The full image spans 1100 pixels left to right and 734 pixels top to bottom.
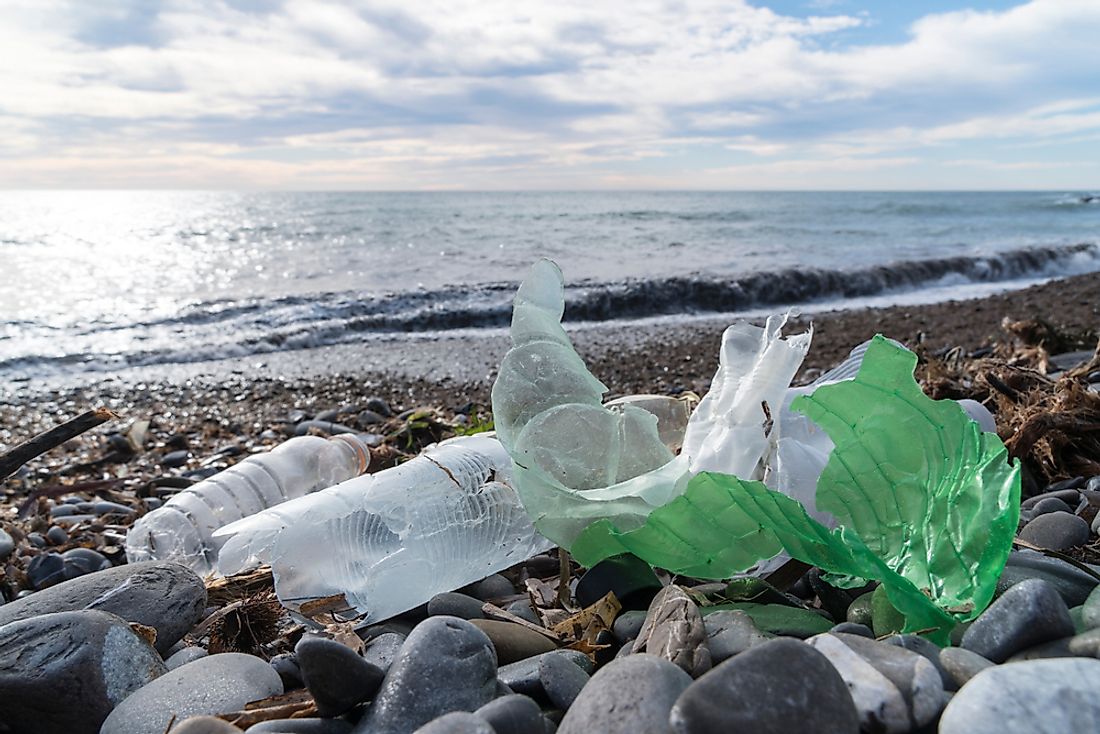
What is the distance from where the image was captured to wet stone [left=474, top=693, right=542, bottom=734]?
4.12 feet

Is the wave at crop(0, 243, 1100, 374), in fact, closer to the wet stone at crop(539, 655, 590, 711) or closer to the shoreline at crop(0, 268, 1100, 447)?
the shoreline at crop(0, 268, 1100, 447)

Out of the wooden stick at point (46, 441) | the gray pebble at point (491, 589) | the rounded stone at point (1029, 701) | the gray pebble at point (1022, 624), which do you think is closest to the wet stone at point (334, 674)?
the gray pebble at point (491, 589)

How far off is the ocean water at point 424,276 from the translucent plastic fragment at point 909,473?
8928 mm

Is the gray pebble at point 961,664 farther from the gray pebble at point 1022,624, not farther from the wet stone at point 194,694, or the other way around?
the wet stone at point 194,694

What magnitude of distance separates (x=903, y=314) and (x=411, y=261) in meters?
10.9

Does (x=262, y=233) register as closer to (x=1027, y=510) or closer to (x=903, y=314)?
(x=903, y=314)

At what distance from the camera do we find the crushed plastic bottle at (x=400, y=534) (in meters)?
2.09

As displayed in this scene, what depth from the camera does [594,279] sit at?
14.3m

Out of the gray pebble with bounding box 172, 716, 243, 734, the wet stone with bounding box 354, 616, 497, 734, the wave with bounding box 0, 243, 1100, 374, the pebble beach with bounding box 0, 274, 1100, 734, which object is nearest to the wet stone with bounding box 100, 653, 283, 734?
the pebble beach with bounding box 0, 274, 1100, 734

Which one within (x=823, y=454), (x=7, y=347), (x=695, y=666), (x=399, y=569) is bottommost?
(x=7, y=347)

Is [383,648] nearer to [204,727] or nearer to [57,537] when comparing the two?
[204,727]

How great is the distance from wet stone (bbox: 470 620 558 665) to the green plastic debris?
24 centimetres

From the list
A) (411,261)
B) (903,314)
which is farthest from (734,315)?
(411,261)

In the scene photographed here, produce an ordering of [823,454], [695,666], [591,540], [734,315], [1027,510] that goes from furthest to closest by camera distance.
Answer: [734,315] → [1027,510] → [823,454] → [591,540] → [695,666]
